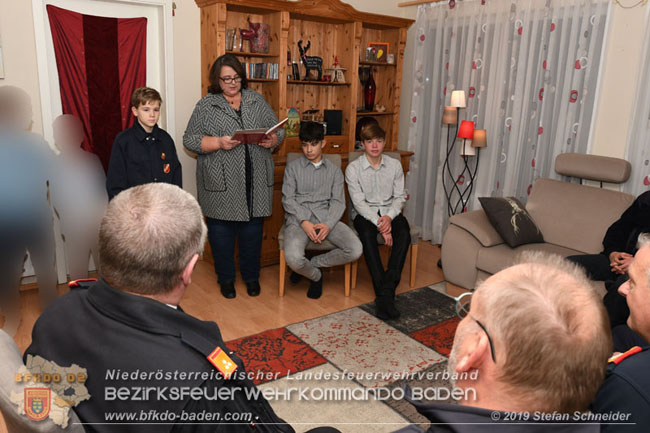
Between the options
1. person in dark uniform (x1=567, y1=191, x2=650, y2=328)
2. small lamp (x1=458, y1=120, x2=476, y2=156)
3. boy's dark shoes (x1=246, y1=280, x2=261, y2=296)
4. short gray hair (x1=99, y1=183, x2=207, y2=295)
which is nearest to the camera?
short gray hair (x1=99, y1=183, x2=207, y2=295)

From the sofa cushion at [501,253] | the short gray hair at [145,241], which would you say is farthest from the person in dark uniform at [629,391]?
the sofa cushion at [501,253]

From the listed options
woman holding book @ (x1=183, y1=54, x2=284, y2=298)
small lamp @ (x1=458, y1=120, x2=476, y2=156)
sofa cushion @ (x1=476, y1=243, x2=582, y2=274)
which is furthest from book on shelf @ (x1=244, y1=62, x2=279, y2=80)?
sofa cushion @ (x1=476, y1=243, x2=582, y2=274)

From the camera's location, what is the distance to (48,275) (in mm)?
3184

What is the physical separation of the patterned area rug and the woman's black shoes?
57 centimetres

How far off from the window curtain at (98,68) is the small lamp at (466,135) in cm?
266

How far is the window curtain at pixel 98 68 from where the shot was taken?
3580 millimetres

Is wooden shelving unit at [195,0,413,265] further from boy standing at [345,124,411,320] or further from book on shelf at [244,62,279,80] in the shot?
boy standing at [345,124,411,320]

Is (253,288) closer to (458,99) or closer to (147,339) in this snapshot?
(458,99)

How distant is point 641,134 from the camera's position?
3561 millimetres

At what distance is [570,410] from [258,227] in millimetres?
3053

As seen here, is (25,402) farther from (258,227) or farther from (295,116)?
(295,116)

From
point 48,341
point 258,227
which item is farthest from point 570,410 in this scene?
point 258,227

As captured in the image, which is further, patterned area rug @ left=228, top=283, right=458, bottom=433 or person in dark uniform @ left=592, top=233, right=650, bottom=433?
patterned area rug @ left=228, top=283, right=458, bottom=433

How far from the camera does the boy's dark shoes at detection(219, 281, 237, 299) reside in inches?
144
